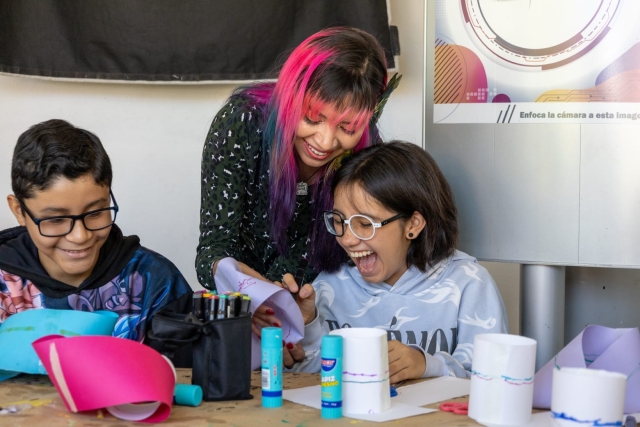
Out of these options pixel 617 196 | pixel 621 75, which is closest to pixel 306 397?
pixel 617 196

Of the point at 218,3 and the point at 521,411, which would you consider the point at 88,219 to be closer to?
the point at 521,411

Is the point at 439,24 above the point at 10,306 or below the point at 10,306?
above

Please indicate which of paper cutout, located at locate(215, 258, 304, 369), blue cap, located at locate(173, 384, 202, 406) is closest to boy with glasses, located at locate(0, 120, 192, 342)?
paper cutout, located at locate(215, 258, 304, 369)

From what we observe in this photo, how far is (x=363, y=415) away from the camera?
4.33ft

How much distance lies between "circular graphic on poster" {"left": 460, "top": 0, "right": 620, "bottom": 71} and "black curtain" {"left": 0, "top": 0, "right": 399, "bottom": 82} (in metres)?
0.72

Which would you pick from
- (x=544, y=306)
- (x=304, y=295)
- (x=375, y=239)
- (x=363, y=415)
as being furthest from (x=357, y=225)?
(x=363, y=415)

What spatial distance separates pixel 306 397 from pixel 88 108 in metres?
2.04

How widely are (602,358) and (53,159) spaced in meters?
1.26

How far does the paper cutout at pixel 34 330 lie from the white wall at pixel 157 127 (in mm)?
1599

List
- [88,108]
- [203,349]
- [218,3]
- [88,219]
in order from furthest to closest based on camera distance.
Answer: [88,108] → [218,3] → [88,219] → [203,349]

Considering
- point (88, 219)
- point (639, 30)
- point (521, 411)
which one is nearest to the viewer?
point (521, 411)

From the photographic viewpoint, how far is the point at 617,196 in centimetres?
204

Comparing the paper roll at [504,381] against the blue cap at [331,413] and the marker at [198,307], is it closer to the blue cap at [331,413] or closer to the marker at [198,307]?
the blue cap at [331,413]

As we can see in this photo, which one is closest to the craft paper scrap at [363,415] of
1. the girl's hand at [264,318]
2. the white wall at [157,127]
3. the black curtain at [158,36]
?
the girl's hand at [264,318]
